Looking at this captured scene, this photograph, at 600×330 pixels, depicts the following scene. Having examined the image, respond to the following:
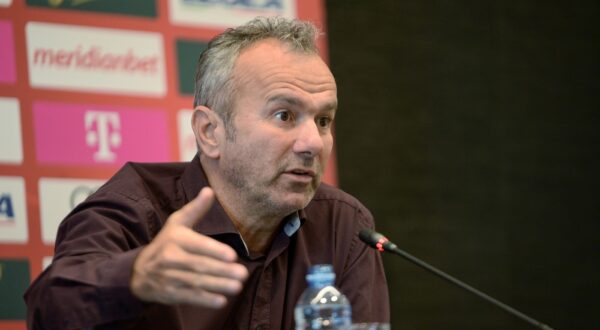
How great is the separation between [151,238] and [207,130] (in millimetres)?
372

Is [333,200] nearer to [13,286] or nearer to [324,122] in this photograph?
[324,122]

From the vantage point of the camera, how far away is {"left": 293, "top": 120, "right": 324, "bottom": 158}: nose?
229 cm

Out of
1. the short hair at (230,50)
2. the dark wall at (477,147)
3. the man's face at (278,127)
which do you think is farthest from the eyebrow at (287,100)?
the dark wall at (477,147)

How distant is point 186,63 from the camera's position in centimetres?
348

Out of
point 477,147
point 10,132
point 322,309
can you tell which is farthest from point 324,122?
point 477,147

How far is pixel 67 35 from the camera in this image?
3262 mm

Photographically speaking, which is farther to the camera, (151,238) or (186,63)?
(186,63)

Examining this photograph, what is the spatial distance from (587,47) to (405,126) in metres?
1.14

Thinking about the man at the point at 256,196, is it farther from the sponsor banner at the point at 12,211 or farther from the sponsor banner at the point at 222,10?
the sponsor banner at the point at 222,10

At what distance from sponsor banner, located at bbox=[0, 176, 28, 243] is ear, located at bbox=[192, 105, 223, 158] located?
92 centimetres

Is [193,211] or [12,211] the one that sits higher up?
[193,211]

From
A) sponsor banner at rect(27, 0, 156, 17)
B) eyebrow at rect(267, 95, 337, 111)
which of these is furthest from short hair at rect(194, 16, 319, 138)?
sponsor banner at rect(27, 0, 156, 17)

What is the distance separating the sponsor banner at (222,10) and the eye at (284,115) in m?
1.28

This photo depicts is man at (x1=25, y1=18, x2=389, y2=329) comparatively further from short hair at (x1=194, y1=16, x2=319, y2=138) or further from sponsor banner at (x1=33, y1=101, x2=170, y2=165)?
sponsor banner at (x1=33, y1=101, x2=170, y2=165)
